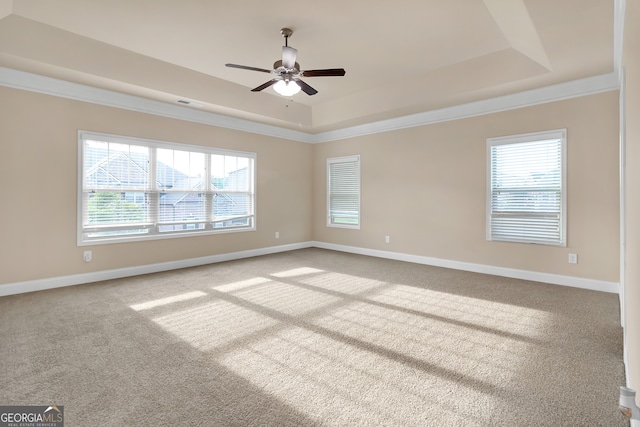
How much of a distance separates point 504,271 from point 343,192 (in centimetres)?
341

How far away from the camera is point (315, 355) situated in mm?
2389

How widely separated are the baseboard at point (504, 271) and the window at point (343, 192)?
67cm

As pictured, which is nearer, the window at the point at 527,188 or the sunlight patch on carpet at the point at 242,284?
the sunlight patch on carpet at the point at 242,284

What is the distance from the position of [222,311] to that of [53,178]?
2.92 meters

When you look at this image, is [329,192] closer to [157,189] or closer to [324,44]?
[157,189]

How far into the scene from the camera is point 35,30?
345cm

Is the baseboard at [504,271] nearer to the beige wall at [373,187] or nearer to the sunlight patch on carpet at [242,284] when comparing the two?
the beige wall at [373,187]

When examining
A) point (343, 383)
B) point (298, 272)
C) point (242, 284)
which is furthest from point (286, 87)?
point (343, 383)

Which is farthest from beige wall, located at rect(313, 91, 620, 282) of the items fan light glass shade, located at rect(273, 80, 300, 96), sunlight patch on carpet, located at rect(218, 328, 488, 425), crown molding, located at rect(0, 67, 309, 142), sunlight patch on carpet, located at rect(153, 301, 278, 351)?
sunlight patch on carpet, located at rect(153, 301, 278, 351)

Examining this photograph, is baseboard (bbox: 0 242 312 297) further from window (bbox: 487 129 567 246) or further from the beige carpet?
window (bbox: 487 129 567 246)

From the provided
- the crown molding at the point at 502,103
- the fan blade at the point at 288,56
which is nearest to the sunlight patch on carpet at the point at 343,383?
the fan blade at the point at 288,56

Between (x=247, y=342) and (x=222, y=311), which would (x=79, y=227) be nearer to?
(x=222, y=311)

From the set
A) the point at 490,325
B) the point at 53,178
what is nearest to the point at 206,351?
the point at 490,325

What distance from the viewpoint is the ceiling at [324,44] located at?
118 inches
